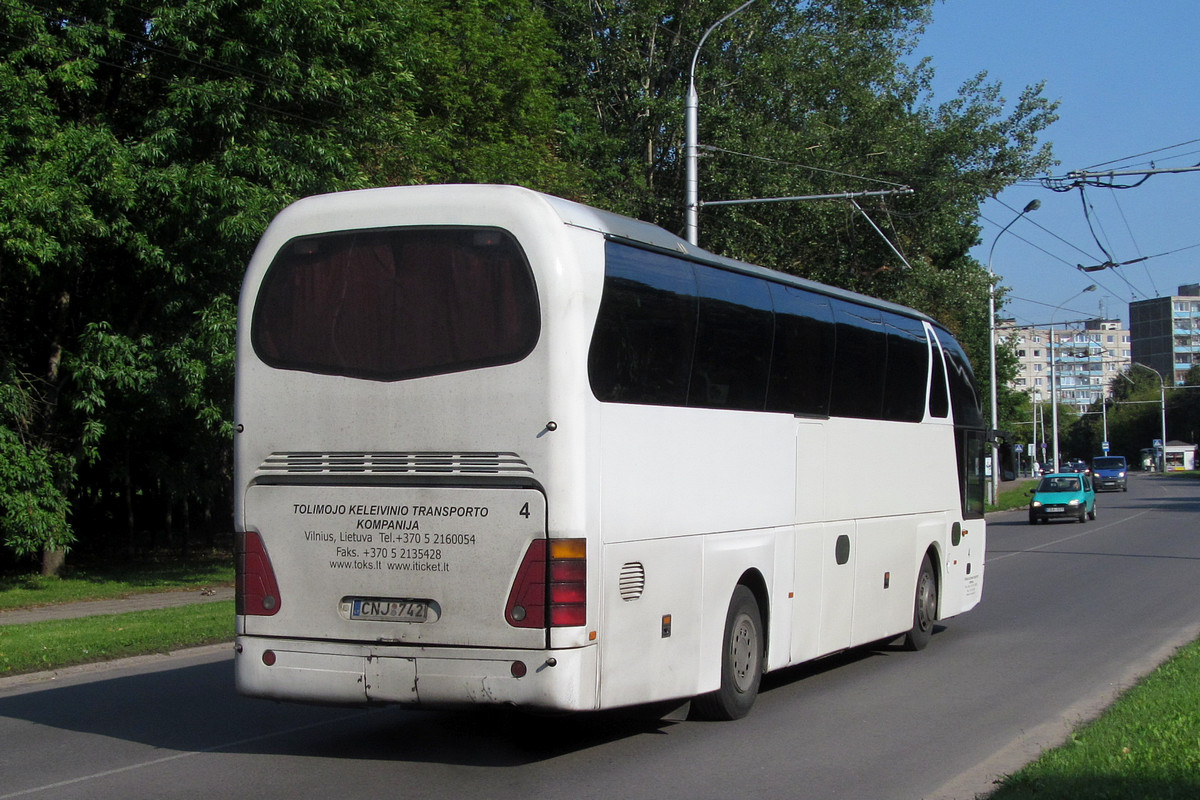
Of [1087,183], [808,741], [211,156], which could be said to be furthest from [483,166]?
[808,741]

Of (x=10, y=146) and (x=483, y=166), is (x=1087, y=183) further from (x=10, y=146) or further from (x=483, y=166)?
(x=10, y=146)

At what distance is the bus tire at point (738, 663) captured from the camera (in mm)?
9281

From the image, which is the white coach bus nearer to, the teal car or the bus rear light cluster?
the bus rear light cluster

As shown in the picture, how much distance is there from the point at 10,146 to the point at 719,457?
1383 cm

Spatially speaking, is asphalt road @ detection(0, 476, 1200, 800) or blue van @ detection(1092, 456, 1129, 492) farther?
blue van @ detection(1092, 456, 1129, 492)

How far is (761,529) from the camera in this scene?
998 centimetres

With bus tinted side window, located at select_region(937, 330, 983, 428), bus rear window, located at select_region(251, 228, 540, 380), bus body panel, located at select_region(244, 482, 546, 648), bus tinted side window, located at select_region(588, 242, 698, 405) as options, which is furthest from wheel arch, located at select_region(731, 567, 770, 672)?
bus tinted side window, located at select_region(937, 330, 983, 428)

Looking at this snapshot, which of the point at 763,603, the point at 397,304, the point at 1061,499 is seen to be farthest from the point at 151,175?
the point at 1061,499

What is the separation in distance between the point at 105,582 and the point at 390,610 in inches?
683

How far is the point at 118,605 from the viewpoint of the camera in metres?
19.3

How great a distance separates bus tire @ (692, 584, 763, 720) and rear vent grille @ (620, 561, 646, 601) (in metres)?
1.28

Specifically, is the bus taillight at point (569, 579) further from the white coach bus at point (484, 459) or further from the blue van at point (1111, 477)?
the blue van at point (1111, 477)

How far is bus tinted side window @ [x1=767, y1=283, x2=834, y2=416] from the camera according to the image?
34.2ft

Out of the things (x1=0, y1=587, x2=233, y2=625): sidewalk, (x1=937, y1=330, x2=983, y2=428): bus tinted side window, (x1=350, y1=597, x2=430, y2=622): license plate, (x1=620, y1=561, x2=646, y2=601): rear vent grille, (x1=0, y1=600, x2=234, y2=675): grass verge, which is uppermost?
Answer: (x1=937, y1=330, x2=983, y2=428): bus tinted side window
